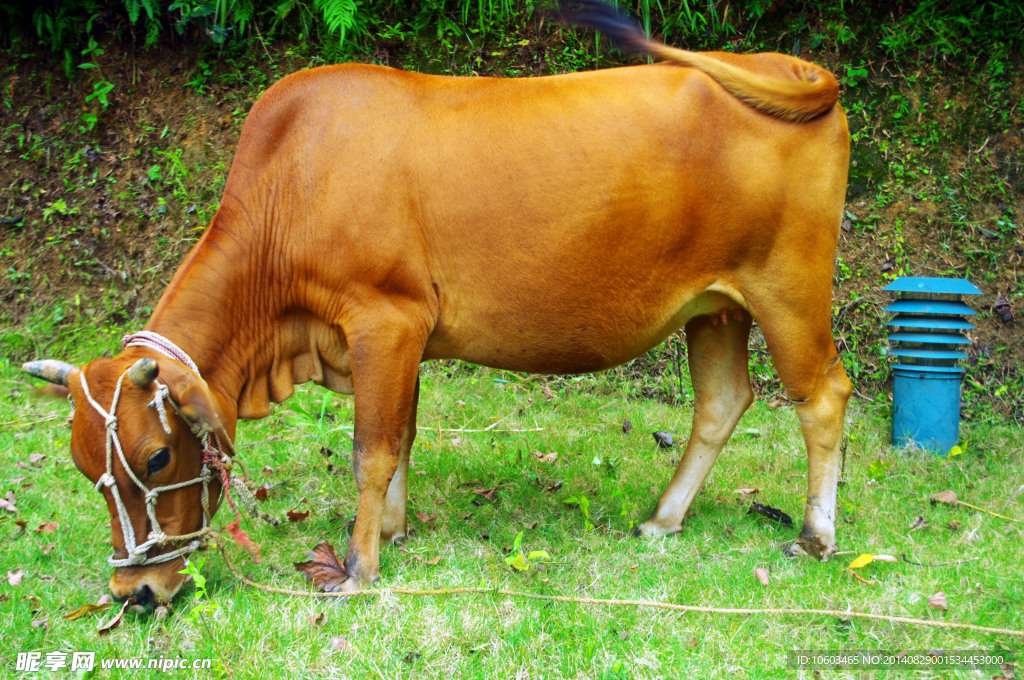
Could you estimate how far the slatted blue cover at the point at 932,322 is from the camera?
536 cm

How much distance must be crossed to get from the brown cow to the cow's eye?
17 centimetres

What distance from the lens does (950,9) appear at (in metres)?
6.64

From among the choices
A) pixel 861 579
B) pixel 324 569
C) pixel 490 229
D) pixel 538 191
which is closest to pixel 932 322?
pixel 861 579

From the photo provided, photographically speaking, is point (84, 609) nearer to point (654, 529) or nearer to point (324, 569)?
point (324, 569)

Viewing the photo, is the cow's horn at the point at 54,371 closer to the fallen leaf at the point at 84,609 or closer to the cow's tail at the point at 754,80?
the fallen leaf at the point at 84,609

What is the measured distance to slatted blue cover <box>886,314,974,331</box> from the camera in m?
5.36

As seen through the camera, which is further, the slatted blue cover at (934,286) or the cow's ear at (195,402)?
the slatted blue cover at (934,286)

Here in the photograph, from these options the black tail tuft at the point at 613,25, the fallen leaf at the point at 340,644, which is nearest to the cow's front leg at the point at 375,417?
the fallen leaf at the point at 340,644

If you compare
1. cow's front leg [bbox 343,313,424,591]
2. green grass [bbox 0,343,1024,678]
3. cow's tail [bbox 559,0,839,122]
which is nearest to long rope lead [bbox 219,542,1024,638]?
green grass [bbox 0,343,1024,678]

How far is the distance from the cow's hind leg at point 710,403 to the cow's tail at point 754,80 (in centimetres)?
109

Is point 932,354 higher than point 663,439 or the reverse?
higher

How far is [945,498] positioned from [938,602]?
1391mm

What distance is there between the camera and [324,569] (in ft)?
11.9

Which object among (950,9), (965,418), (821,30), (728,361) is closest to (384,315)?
(728,361)
